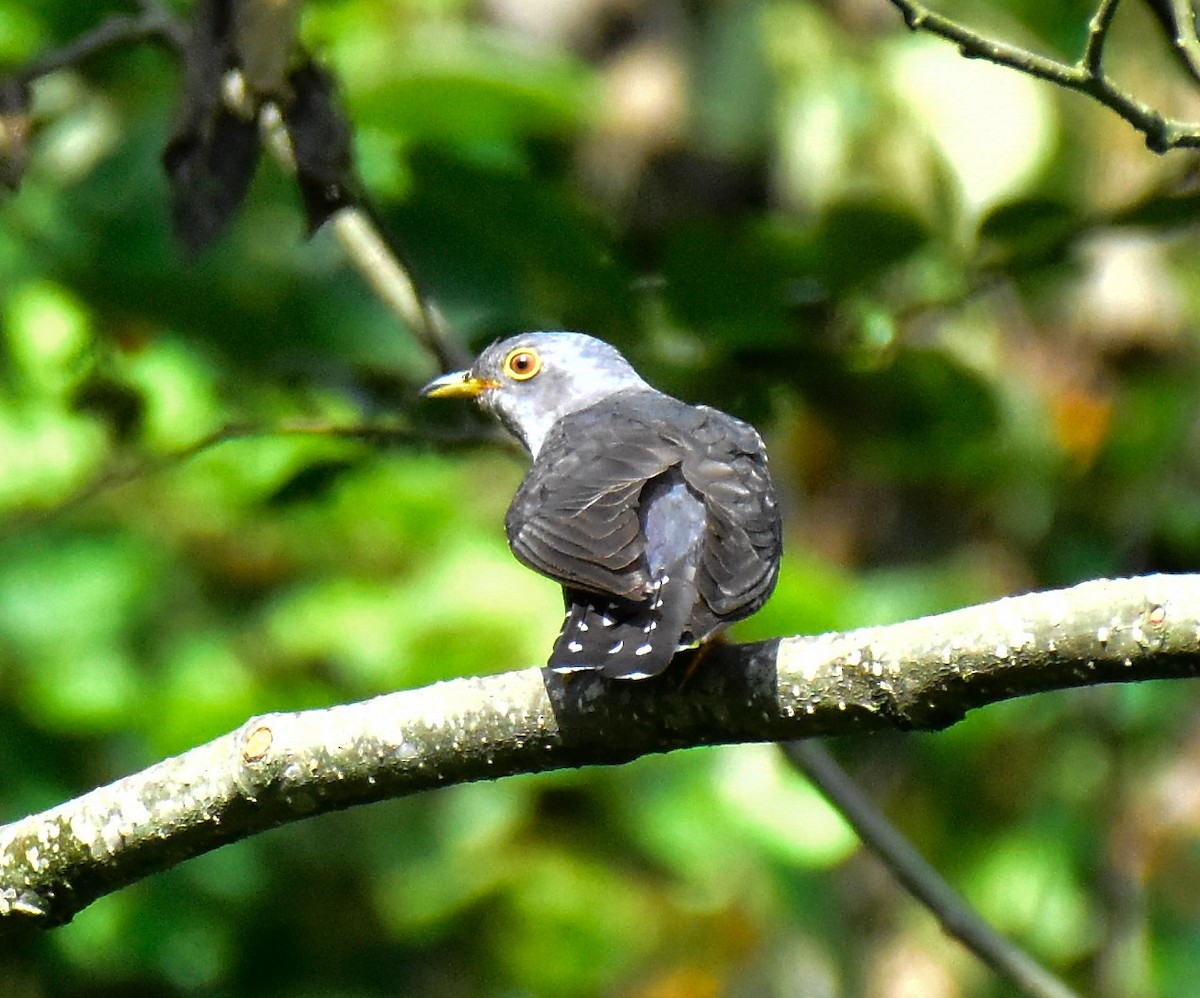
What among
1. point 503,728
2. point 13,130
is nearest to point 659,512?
point 503,728

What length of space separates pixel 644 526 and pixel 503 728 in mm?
792

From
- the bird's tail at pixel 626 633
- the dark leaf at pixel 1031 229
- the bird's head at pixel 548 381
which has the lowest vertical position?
the bird's tail at pixel 626 633

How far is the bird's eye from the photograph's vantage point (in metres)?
4.51

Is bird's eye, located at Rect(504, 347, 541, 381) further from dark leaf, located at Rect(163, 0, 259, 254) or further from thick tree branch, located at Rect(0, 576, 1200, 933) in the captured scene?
thick tree branch, located at Rect(0, 576, 1200, 933)

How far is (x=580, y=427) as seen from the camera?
387cm

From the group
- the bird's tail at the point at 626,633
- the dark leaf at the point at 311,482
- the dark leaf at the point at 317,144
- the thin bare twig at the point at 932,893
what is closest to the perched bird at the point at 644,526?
the bird's tail at the point at 626,633

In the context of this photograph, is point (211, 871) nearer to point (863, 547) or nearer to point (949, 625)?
point (863, 547)

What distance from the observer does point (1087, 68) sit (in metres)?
2.82

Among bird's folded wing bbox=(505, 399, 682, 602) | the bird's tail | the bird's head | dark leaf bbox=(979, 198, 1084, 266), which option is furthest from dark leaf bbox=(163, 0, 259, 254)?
dark leaf bbox=(979, 198, 1084, 266)

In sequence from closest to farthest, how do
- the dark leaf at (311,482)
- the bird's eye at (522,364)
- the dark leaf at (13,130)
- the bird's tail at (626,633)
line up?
the bird's tail at (626,633), the dark leaf at (13,130), the dark leaf at (311,482), the bird's eye at (522,364)

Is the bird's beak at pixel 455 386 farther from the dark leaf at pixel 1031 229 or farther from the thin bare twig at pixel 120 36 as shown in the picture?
the dark leaf at pixel 1031 229

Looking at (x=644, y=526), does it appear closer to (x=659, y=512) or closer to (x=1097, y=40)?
(x=659, y=512)

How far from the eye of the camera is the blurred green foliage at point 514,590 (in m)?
5.40

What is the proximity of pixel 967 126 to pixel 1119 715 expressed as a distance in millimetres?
2320
